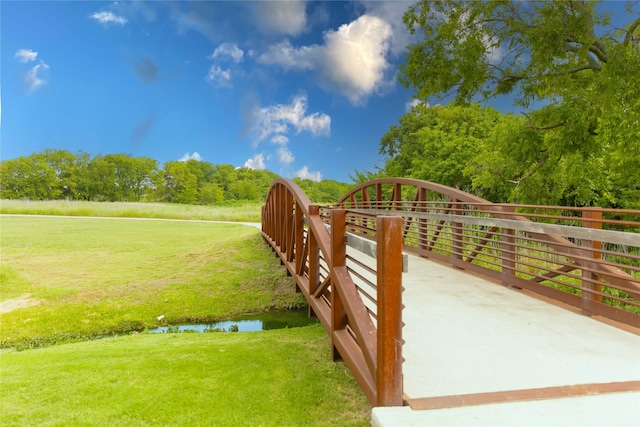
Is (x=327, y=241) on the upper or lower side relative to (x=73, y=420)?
upper

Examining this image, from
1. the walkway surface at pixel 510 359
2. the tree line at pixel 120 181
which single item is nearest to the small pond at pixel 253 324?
the walkway surface at pixel 510 359

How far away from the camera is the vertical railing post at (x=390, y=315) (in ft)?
6.32

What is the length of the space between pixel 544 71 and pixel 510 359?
861 cm

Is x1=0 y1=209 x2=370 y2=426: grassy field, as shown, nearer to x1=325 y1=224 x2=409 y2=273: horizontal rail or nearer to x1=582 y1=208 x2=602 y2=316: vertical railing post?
x1=325 y1=224 x2=409 y2=273: horizontal rail

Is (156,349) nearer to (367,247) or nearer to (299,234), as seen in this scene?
(299,234)

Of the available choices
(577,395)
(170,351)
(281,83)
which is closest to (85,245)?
(170,351)

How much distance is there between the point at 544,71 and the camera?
28.3ft

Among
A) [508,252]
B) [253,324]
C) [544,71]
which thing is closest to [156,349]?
[253,324]

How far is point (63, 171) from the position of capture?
56219 millimetres

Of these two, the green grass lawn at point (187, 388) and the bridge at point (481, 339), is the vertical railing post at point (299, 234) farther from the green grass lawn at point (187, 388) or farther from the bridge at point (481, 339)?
the green grass lawn at point (187, 388)

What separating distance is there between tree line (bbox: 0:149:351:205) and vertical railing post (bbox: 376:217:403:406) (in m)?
48.1

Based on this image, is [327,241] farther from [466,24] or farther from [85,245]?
[85,245]

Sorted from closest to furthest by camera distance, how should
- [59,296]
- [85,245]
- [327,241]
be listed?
1. [327,241]
2. [59,296]
3. [85,245]

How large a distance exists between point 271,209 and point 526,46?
7.47 meters
